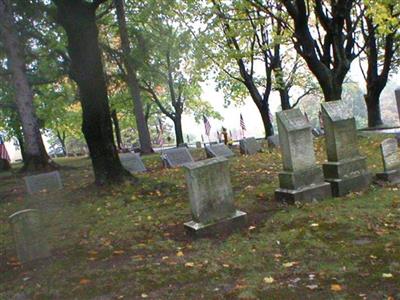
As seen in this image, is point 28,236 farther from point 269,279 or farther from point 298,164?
point 298,164

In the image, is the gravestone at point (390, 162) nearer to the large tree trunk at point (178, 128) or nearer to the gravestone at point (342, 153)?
the gravestone at point (342, 153)

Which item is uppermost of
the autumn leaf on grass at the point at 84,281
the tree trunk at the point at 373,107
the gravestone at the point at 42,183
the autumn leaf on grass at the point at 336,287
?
the tree trunk at the point at 373,107

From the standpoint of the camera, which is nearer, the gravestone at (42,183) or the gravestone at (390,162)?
the gravestone at (390,162)

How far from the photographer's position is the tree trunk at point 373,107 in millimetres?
22973

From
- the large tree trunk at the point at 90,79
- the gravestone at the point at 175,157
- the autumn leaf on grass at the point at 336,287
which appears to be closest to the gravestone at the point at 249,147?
the gravestone at the point at 175,157

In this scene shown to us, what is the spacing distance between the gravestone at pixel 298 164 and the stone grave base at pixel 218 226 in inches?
57.2

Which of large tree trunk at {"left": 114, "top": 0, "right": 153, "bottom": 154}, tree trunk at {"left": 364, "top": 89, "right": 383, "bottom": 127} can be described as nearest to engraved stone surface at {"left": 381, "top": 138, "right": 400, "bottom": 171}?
large tree trunk at {"left": 114, "top": 0, "right": 153, "bottom": 154}

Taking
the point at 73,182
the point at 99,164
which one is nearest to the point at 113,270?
Answer: the point at 99,164

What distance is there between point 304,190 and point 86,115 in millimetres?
5521

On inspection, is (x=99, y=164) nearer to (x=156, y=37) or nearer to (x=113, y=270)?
(x=113, y=270)

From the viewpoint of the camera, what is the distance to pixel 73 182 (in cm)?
1338

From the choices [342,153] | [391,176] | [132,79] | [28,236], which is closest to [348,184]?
[342,153]

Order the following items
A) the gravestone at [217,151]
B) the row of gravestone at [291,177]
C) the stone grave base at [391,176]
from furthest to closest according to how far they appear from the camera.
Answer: the gravestone at [217,151], the stone grave base at [391,176], the row of gravestone at [291,177]

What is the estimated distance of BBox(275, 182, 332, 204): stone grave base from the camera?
25.8 feet
